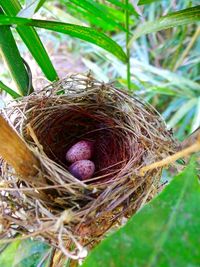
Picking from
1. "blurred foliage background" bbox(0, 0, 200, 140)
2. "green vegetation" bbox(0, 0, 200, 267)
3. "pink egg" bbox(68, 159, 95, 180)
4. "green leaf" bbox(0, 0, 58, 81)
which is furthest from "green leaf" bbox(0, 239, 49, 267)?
"blurred foliage background" bbox(0, 0, 200, 140)

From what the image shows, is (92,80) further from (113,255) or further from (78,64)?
(78,64)

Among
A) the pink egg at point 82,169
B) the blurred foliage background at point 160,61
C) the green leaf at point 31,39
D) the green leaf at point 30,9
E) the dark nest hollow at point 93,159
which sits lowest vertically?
the blurred foliage background at point 160,61

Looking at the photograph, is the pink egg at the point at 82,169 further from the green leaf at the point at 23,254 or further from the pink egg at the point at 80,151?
the green leaf at the point at 23,254

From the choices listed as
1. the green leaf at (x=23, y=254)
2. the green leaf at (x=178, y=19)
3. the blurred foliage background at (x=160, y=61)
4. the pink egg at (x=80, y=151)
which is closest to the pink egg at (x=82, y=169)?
the pink egg at (x=80, y=151)

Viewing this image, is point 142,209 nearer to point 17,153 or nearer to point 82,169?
point 17,153

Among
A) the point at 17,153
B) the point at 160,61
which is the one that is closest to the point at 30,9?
the point at 17,153

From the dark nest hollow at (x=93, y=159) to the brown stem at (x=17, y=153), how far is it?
0.04 feet

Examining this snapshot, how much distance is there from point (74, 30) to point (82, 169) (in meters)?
0.24

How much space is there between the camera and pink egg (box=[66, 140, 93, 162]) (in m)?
0.77

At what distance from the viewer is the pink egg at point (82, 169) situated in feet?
2.42

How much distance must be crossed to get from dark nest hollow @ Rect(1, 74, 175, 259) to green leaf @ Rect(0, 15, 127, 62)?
64 millimetres

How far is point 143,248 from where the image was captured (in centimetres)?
36

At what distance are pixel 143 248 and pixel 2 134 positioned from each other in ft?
0.58

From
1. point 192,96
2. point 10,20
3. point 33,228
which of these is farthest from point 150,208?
point 192,96
